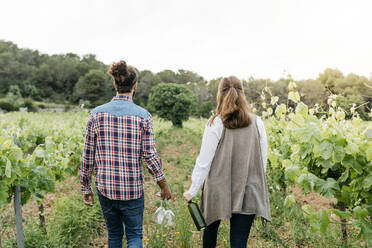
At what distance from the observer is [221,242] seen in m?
3.23

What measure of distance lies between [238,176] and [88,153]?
45.8 inches

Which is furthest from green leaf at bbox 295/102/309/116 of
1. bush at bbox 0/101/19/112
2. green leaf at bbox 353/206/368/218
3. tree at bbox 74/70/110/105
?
tree at bbox 74/70/110/105

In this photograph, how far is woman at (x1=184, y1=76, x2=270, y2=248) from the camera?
188 centimetres

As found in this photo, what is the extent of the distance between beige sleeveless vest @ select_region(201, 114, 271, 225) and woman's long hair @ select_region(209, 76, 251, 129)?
61mm

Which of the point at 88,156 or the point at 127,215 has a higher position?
the point at 88,156

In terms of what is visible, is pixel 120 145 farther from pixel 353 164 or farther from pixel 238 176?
pixel 353 164

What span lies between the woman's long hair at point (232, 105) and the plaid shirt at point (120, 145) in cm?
54

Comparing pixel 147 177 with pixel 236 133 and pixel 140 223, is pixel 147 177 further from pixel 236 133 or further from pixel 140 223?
pixel 236 133

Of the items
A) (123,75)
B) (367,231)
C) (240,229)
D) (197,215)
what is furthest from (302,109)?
(123,75)

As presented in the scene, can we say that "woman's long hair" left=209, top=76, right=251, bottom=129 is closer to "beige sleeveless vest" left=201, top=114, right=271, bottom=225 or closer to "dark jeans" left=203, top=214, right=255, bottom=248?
"beige sleeveless vest" left=201, top=114, right=271, bottom=225

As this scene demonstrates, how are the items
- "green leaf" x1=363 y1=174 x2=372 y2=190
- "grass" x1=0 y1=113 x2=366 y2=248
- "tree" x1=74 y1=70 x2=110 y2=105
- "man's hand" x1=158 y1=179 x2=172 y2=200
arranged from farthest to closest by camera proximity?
"tree" x1=74 y1=70 x2=110 y2=105 < "grass" x1=0 y1=113 x2=366 y2=248 < "man's hand" x1=158 y1=179 x2=172 y2=200 < "green leaf" x1=363 y1=174 x2=372 y2=190

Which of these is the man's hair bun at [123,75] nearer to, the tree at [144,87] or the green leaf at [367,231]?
the green leaf at [367,231]

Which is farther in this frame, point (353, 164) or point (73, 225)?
point (73, 225)

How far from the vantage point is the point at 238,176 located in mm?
1899
